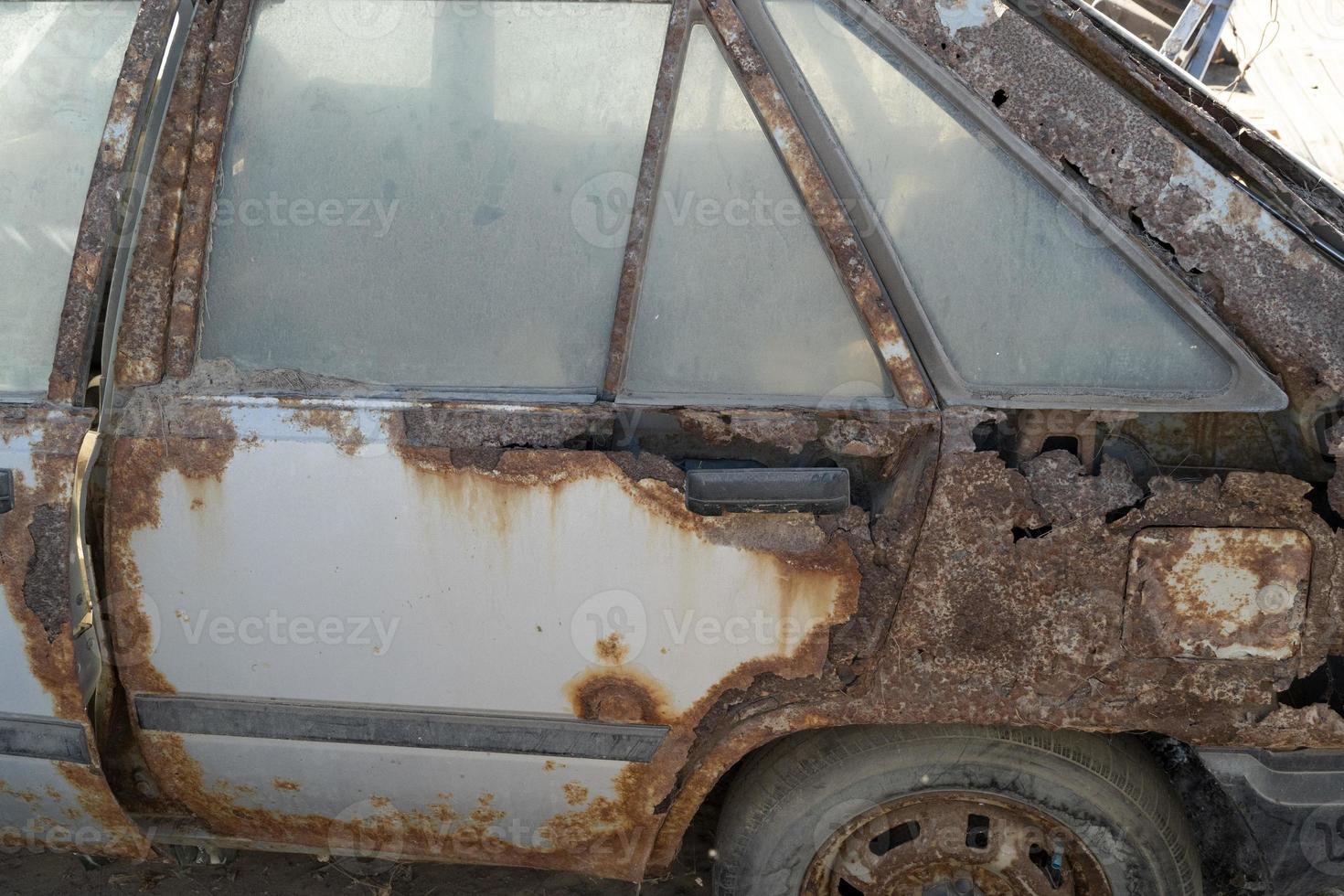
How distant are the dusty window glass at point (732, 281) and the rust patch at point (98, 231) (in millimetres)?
946

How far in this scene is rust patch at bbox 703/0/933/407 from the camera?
164 cm

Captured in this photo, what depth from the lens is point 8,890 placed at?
2.51m

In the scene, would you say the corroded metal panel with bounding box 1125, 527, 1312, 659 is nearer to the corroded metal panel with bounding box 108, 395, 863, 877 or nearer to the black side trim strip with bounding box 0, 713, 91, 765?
the corroded metal panel with bounding box 108, 395, 863, 877

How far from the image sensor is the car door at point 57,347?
1704 mm

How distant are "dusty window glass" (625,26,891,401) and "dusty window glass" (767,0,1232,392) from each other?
15cm

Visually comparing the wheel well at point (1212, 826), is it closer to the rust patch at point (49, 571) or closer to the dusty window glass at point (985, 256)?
the dusty window glass at point (985, 256)

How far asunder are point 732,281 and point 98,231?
1129 millimetres

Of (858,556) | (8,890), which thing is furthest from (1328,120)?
(8,890)

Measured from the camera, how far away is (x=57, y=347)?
68.1 inches

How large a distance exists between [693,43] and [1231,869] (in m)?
1.91

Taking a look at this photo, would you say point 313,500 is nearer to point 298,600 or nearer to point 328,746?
point 298,600
